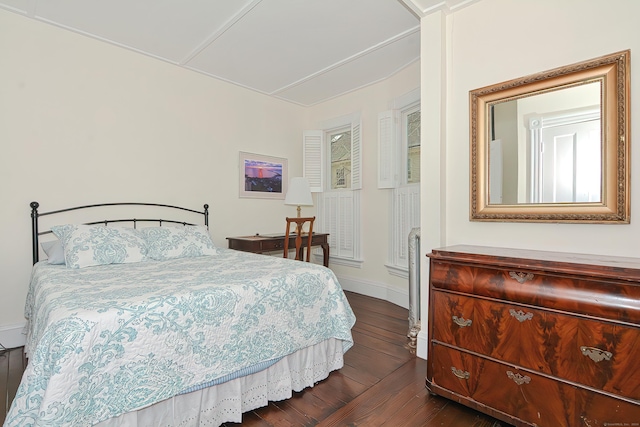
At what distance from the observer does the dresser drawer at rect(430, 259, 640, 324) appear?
132cm

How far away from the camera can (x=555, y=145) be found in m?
1.89

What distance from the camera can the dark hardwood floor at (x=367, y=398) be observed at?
1.68 metres

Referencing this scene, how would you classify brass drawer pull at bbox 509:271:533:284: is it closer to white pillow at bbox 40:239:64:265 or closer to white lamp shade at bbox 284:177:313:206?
white lamp shade at bbox 284:177:313:206

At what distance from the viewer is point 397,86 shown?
369 cm

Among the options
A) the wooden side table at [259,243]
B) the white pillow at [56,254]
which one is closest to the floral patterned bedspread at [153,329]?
the white pillow at [56,254]

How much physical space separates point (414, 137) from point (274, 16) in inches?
76.2

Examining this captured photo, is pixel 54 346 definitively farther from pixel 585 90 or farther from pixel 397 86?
pixel 397 86

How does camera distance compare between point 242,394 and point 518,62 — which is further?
point 518,62

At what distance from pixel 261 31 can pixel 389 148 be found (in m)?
1.82

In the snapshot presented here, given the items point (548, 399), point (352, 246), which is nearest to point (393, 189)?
point (352, 246)

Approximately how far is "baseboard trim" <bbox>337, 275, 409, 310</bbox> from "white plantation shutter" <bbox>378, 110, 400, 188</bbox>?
1.24 meters

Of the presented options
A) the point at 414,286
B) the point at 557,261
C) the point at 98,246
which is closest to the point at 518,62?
the point at 557,261

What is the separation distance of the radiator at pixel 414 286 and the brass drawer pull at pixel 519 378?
39.7 inches

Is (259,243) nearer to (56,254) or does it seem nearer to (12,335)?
(56,254)
